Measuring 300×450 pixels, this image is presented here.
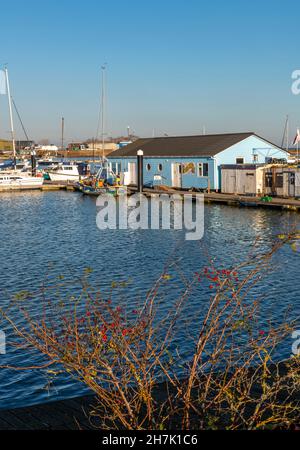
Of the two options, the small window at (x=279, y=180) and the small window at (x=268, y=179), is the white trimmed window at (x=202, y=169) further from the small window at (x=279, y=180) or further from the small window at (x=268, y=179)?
the small window at (x=279, y=180)

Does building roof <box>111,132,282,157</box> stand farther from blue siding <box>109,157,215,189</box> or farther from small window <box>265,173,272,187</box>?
small window <box>265,173,272,187</box>

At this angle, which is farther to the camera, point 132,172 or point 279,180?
point 132,172

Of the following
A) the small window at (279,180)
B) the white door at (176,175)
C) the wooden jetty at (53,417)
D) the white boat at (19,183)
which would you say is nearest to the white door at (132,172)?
the white door at (176,175)

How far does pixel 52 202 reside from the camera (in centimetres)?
5894

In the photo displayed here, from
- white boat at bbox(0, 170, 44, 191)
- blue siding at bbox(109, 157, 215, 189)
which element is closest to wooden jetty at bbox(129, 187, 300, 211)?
blue siding at bbox(109, 157, 215, 189)

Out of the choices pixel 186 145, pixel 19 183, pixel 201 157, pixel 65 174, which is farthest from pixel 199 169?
pixel 65 174

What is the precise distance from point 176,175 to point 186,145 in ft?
13.0

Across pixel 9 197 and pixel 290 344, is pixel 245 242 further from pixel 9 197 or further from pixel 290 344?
pixel 9 197

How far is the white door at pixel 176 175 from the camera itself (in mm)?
56188

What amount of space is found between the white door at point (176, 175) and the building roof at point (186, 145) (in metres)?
1.08

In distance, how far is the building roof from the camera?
5444cm

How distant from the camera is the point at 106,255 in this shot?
30906mm

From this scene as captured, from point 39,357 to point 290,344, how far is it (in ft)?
21.8

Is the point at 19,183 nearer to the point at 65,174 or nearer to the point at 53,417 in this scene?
the point at 65,174
